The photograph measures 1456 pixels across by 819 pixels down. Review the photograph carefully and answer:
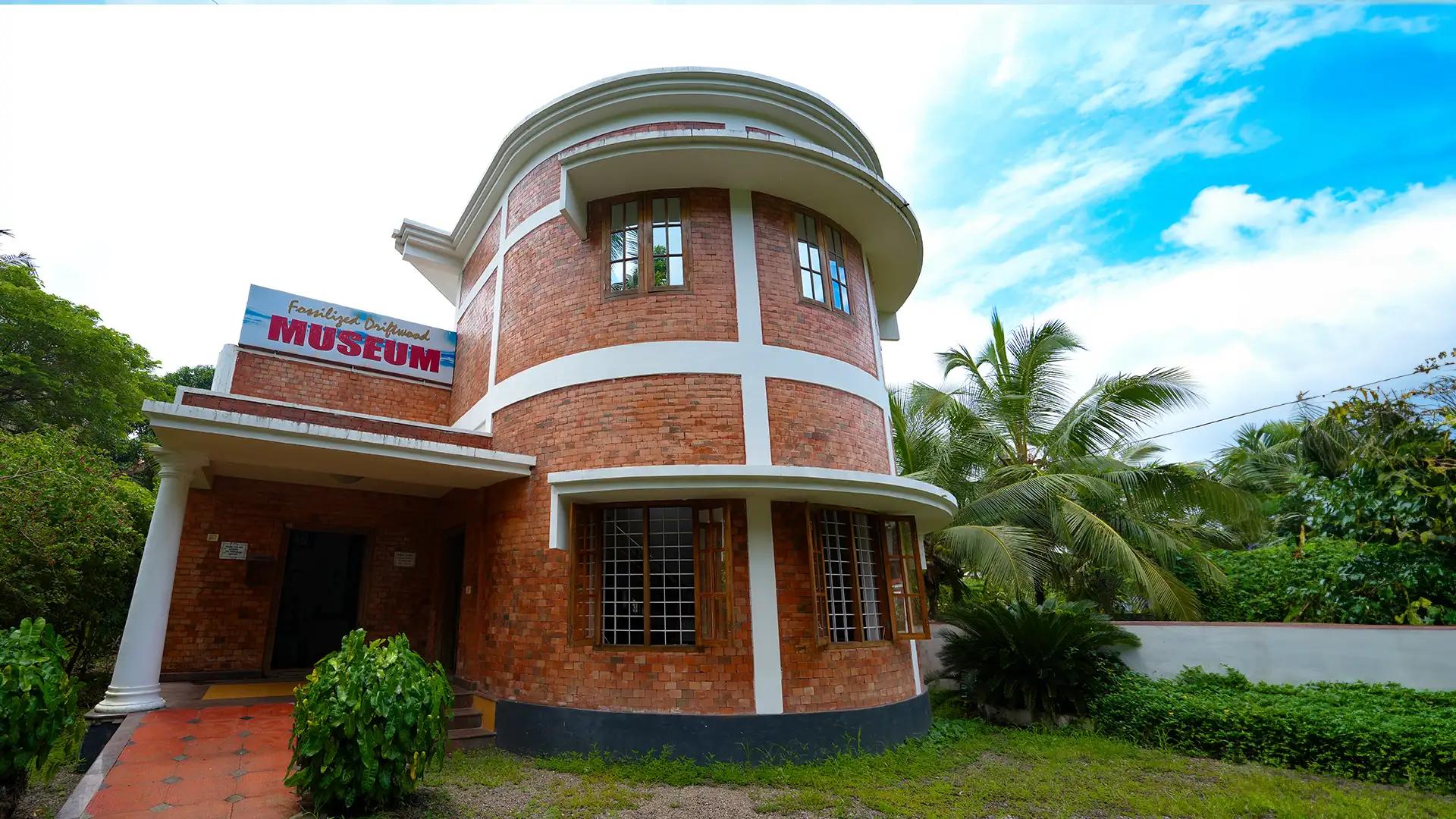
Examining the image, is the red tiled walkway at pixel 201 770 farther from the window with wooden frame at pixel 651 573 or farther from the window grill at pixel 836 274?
the window grill at pixel 836 274

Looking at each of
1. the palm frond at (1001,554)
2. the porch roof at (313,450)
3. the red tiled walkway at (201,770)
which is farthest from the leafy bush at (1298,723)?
the red tiled walkway at (201,770)

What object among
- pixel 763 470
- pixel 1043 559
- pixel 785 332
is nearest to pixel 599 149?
pixel 785 332

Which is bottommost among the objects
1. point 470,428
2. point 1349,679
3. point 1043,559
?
point 1349,679

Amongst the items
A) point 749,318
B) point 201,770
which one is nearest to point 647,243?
point 749,318

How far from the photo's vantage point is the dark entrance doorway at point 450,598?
31.7ft

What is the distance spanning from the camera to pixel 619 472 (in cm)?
661

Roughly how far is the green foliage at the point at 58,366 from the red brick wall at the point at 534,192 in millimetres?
11025

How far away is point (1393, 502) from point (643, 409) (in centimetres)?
957

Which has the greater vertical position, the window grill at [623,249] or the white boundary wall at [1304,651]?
the window grill at [623,249]

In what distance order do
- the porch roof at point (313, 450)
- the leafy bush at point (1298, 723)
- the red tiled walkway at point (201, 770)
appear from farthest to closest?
the porch roof at point (313, 450)
the leafy bush at point (1298, 723)
the red tiled walkway at point (201, 770)

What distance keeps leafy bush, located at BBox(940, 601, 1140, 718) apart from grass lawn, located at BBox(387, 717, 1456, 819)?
1314mm

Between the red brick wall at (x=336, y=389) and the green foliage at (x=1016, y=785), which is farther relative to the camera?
the red brick wall at (x=336, y=389)

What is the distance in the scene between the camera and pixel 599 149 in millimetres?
7805

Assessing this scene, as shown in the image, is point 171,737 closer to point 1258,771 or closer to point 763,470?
point 763,470
